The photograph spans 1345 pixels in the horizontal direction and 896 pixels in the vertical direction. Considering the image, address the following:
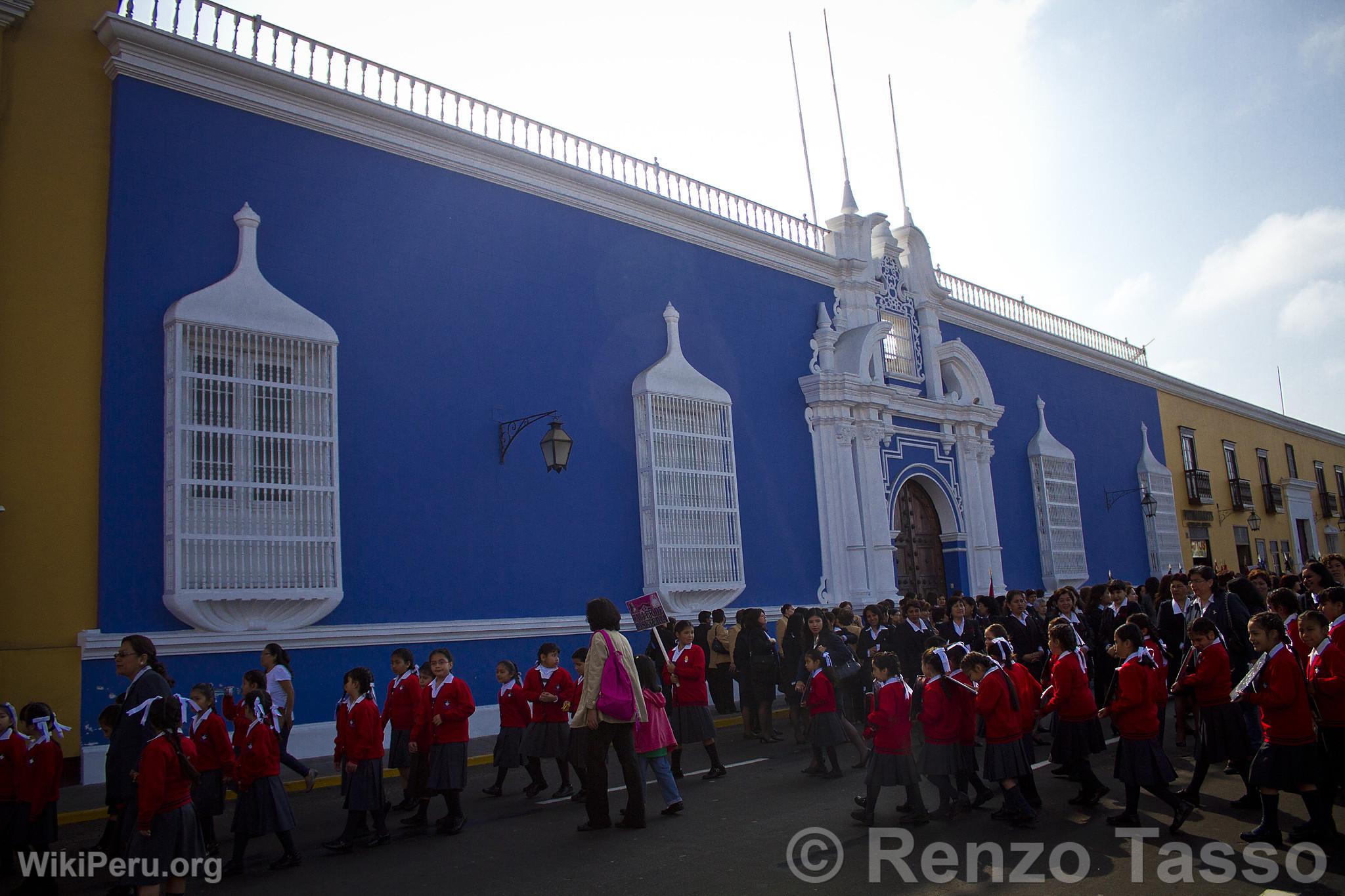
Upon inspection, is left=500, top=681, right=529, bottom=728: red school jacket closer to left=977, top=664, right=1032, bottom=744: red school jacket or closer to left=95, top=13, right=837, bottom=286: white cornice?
left=977, top=664, right=1032, bottom=744: red school jacket

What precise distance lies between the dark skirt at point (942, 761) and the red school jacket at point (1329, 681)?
2.15m

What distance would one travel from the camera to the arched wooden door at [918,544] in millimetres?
17562

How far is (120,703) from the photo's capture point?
6.45 m

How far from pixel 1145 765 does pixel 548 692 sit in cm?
453

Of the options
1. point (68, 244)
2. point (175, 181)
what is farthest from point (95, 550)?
point (175, 181)

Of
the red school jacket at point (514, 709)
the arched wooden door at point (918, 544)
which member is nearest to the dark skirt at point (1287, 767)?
the red school jacket at point (514, 709)

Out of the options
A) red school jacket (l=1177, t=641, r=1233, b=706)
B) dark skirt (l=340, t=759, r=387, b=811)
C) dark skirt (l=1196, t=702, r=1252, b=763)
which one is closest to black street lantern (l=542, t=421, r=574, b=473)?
dark skirt (l=340, t=759, r=387, b=811)

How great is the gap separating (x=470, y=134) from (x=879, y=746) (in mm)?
8747

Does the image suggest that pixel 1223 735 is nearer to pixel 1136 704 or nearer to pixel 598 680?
pixel 1136 704

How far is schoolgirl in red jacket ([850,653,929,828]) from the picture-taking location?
675 cm

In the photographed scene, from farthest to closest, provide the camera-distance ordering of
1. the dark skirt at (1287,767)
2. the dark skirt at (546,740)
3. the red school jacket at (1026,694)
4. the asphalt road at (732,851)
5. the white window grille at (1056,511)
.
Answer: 1. the white window grille at (1056,511)
2. the dark skirt at (546,740)
3. the red school jacket at (1026,694)
4. the dark skirt at (1287,767)
5. the asphalt road at (732,851)

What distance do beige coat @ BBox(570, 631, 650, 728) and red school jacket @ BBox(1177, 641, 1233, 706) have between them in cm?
361

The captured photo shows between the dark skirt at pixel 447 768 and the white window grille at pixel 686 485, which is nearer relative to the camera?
the dark skirt at pixel 447 768

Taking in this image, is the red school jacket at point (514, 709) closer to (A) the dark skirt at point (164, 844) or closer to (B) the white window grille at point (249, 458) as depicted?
(B) the white window grille at point (249, 458)
